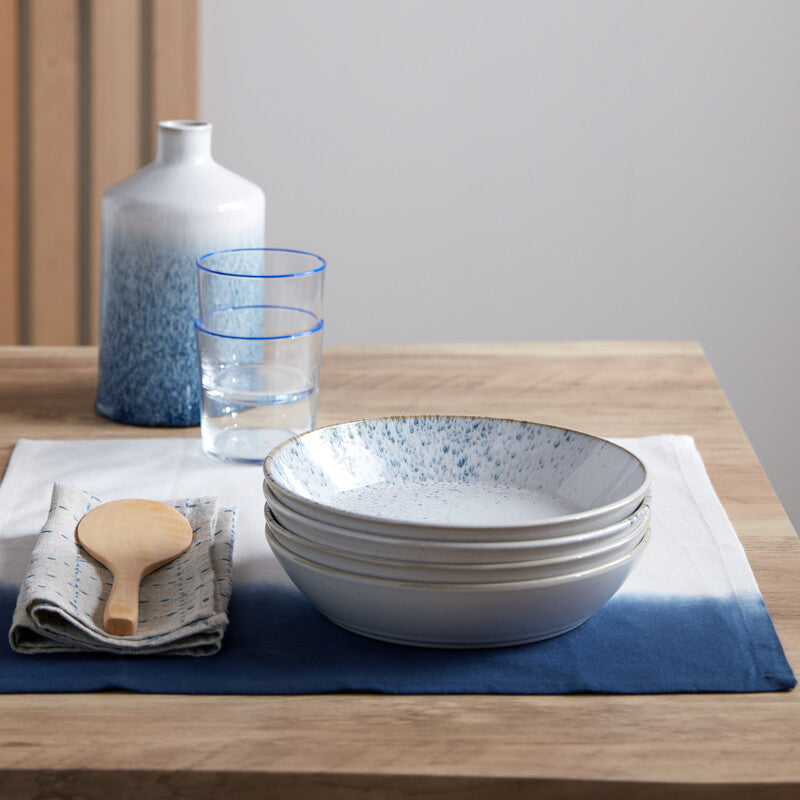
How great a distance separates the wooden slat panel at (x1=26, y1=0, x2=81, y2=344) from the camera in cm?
225

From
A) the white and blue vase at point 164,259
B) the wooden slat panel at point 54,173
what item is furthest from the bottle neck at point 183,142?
the wooden slat panel at point 54,173

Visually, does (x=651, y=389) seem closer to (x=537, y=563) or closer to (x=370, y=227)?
(x=537, y=563)

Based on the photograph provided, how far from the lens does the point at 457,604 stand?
0.59 meters

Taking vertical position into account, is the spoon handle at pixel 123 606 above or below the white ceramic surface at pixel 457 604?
below

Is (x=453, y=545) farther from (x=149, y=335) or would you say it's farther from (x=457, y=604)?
(x=149, y=335)

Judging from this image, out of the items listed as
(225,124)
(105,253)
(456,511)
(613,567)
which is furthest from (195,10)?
(613,567)

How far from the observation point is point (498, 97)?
2.41 metres

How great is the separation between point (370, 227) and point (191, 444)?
1562 mm

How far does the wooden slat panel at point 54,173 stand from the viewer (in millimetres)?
2246

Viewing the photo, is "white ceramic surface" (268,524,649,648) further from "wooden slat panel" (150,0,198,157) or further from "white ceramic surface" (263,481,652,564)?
"wooden slat panel" (150,0,198,157)

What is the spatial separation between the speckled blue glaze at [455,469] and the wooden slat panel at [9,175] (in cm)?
173

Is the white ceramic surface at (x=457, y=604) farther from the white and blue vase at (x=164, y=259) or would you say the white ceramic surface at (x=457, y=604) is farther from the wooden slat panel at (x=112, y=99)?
the wooden slat panel at (x=112, y=99)

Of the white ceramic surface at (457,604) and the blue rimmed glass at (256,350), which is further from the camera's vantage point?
the blue rimmed glass at (256,350)

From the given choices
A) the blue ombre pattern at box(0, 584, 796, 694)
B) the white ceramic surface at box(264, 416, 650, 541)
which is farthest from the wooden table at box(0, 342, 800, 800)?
the white ceramic surface at box(264, 416, 650, 541)
